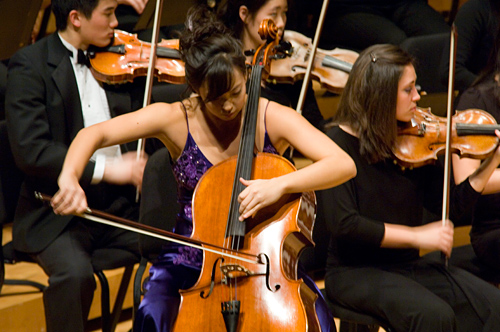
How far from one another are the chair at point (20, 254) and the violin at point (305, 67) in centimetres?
93

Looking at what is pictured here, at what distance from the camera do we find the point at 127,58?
2.20 meters

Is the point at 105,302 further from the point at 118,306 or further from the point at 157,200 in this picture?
the point at 157,200

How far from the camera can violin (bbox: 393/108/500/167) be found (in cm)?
184

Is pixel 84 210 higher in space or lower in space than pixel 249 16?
lower

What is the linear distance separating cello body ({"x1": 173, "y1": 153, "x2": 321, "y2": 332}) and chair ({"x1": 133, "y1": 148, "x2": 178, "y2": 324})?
0.35 meters

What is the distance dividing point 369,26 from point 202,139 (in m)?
1.61

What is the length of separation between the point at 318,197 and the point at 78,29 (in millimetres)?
980

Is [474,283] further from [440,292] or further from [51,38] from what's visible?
[51,38]

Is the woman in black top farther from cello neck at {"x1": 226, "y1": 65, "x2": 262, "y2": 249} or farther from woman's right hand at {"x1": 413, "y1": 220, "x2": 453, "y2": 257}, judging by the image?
cello neck at {"x1": 226, "y1": 65, "x2": 262, "y2": 249}

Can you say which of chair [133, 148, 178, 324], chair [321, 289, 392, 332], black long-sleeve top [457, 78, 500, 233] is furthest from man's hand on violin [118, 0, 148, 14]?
chair [321, 289, 392, 332]

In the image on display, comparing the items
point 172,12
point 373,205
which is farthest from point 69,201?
point 172,12

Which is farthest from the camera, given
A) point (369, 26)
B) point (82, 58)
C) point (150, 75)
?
point (369, 26)

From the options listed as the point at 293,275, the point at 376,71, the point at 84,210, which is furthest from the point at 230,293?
the point at 376,71

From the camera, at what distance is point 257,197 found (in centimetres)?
145
